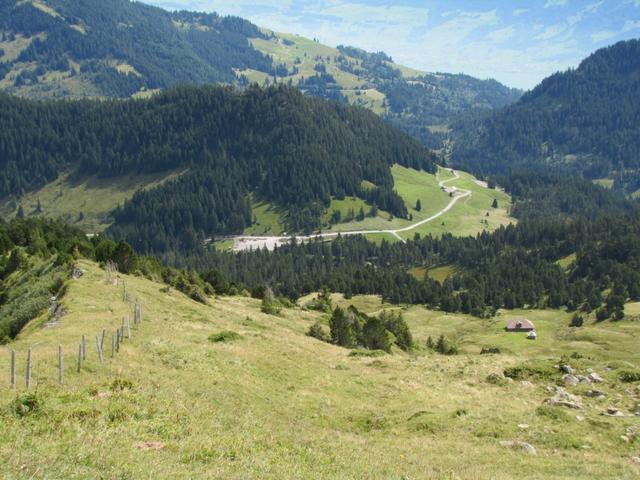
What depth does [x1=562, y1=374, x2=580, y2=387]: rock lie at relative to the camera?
45141 millimetres

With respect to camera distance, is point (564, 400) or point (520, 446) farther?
point (564, 400)

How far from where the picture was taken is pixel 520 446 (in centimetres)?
2922

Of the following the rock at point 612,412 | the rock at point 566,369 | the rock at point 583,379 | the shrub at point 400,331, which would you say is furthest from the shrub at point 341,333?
the rock at point 612,412

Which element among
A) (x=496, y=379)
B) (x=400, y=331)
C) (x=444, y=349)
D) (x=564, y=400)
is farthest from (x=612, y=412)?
(x=444, y=349)

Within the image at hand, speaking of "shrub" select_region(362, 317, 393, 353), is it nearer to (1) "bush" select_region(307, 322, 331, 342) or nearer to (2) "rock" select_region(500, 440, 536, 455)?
(1) "bush" select_region(307, 322, 331, 342)

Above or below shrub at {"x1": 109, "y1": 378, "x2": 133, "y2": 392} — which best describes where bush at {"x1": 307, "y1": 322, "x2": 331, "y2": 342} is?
below

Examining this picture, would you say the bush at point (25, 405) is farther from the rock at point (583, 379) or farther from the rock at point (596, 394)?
the rock at point (583, 379)

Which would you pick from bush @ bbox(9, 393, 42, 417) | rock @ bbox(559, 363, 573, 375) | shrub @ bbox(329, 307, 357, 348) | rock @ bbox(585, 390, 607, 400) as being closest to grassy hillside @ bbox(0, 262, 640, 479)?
bush @ bbox(9, 393, 42, 417)

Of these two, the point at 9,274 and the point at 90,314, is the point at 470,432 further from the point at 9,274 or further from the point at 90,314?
the point at 9,274

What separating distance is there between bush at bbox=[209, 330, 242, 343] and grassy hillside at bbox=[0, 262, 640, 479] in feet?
2.46

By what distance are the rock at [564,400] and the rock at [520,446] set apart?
34.0 ft

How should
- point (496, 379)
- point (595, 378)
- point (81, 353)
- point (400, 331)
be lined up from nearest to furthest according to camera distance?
point (81, 353) < point (595, 378) < point (496, 379) < point (400, 331)

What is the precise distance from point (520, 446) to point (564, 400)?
12145 mm

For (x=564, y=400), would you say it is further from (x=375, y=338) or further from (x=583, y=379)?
(x=375, y=338)
